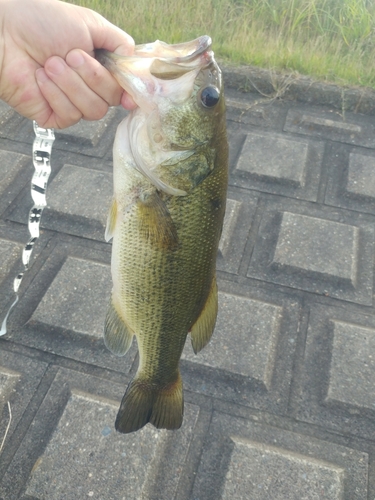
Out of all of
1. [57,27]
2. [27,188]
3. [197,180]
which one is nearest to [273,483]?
[197,180]

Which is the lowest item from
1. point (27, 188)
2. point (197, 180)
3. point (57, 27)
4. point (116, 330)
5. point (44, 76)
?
point (27, 188)

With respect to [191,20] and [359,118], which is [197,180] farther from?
[191,20]

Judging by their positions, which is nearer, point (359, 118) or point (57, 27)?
point (57, 27)

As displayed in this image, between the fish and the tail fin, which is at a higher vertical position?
the fish

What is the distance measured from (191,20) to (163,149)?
11.7ft

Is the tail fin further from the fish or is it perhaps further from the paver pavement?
the paver pavement

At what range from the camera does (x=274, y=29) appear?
4.58 m

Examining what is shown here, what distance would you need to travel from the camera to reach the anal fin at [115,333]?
5.69ft

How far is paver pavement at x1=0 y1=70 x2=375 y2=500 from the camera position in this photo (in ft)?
6.89

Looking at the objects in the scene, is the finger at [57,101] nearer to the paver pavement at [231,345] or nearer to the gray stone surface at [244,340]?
the paver pavement at [231,345]

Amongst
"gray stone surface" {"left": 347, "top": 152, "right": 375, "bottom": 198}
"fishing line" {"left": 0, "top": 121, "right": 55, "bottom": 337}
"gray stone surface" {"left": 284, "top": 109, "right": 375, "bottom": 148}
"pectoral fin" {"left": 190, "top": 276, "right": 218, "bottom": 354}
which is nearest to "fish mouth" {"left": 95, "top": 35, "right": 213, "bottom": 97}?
"pectoral fin" {"left": 190, "top": 276, "right": 218, "bottom": 354}

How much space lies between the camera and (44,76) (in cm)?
166

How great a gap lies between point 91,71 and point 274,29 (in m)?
3.59

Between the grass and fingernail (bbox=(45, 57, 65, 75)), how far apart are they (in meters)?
2.86
